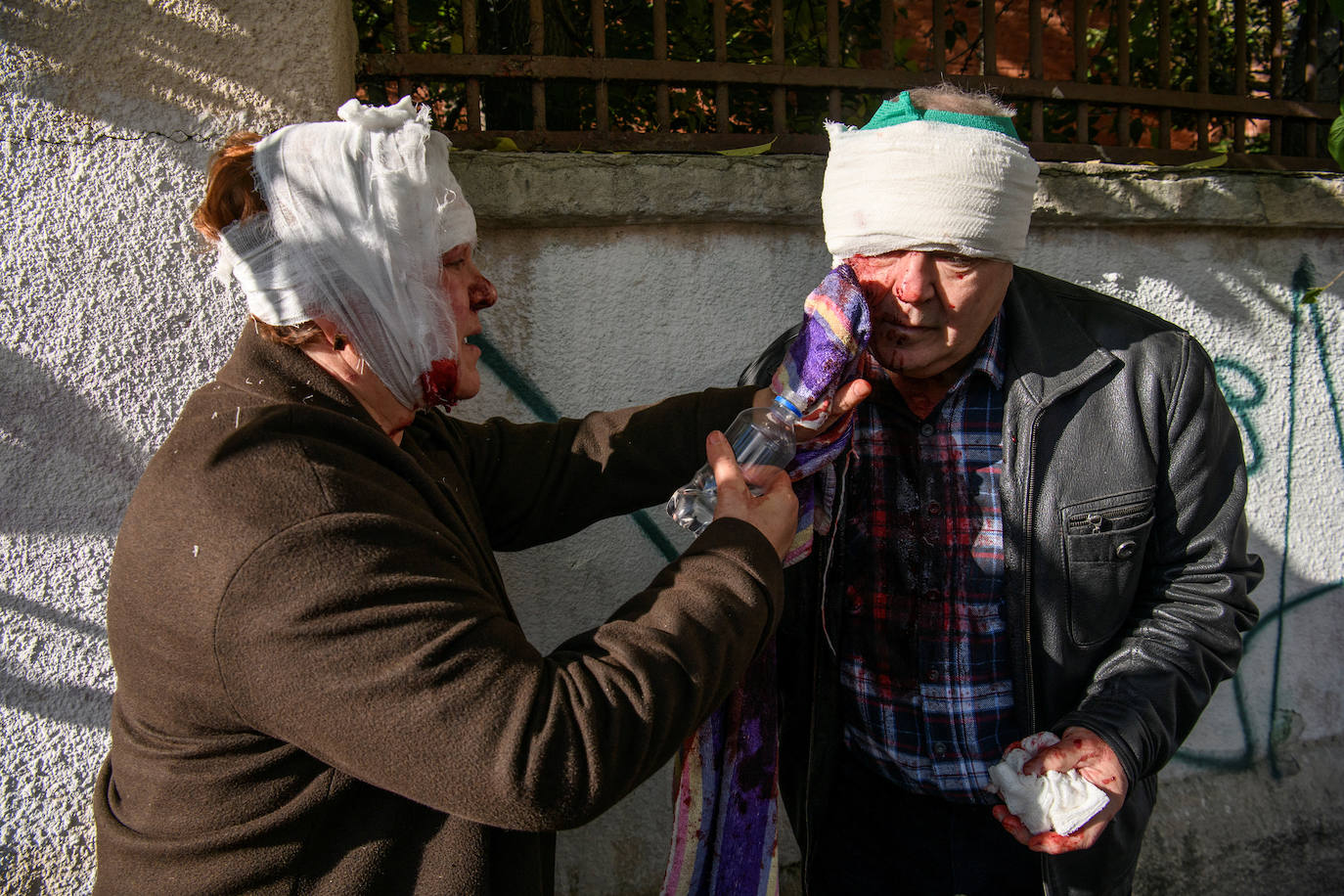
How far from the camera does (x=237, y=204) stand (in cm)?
135

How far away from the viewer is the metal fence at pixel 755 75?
232 cm

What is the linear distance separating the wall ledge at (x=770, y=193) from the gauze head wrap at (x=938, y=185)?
1.85 feet

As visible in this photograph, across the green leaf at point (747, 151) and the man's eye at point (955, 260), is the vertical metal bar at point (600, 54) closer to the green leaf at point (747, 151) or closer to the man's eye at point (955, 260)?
the green leaf at point (747, 151)

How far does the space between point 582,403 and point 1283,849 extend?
2571mm

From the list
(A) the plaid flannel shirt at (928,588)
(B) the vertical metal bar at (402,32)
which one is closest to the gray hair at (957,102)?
(A) the plaid flannel shirt at (928,588)

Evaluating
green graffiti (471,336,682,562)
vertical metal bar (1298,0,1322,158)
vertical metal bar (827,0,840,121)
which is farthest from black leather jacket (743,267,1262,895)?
vertical metal bar (1298,0,1322,158)

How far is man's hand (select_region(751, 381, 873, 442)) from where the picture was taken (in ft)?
5.33

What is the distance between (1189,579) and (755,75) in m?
1.58

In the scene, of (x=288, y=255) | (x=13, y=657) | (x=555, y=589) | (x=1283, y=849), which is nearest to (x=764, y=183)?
(x=555, y=589)

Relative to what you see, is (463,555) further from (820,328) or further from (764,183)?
(764,183)

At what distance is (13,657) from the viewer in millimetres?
1955

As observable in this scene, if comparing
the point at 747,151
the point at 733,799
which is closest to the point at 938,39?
the point at 747,151

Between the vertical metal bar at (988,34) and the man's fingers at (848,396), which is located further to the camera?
the vertical metal bar at (988,34)

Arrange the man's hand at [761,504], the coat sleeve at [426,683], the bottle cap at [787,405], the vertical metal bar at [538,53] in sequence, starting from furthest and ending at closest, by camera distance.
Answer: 1. the vertical metal bar at [538,53]
2. the bottle cap at [787,405]
3. the man's hand at [761,504]
4. the coat sleeve at [426,683]
